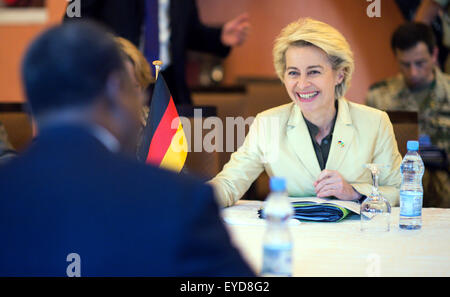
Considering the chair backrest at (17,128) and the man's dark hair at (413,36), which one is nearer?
the chair backrest at (17,128)

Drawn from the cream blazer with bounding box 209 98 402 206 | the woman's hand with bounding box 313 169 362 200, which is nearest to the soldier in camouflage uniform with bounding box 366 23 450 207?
the cream blazer with bounding box 209 98 402 206

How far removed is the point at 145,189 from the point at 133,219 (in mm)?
46

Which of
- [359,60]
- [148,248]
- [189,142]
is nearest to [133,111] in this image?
[148,248]

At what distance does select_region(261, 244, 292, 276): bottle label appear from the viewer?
120cm

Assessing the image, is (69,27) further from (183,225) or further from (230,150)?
(230,150)

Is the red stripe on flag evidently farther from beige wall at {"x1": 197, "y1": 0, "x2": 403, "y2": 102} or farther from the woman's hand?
beige wall at {"x1": 197, "y1": 0, "x2": 403, "y2": 102}

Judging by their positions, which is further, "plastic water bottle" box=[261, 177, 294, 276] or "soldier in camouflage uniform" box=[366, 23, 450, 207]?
"soldier in camouflage uniform" box=[366, 23, 450, 207]

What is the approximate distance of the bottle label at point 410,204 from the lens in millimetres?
1848

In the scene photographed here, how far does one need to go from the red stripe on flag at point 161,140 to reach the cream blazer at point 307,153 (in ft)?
0.74

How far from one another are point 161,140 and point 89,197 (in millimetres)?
1272

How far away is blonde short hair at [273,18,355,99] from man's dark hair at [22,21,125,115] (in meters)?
1.46

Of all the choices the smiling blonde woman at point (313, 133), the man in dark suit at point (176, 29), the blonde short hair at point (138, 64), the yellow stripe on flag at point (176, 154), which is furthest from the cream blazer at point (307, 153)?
the man in dark suit at point (176, 29)

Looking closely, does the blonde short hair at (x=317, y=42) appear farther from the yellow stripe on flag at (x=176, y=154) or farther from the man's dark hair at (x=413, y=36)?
the man's dark hair at (x=413, y=36)

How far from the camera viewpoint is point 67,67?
93 cm
